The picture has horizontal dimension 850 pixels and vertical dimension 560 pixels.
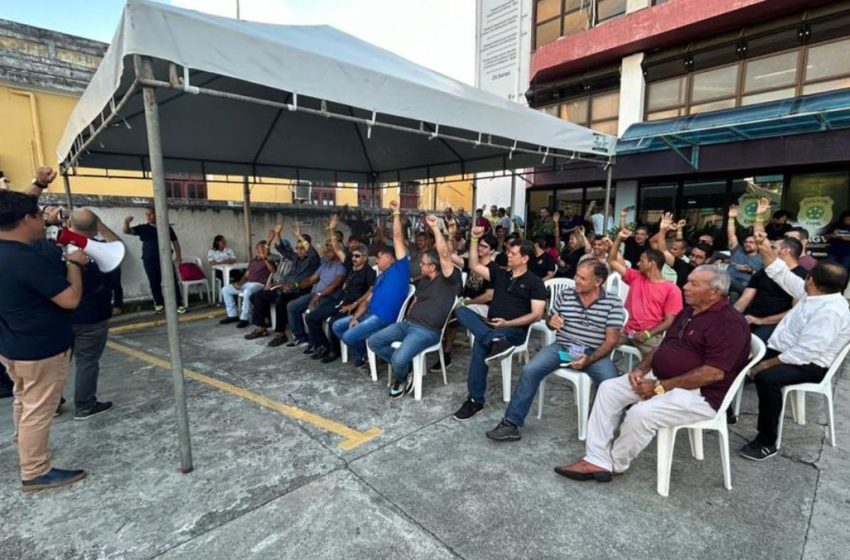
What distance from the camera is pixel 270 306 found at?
590 cm

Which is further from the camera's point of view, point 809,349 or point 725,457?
point 809,349

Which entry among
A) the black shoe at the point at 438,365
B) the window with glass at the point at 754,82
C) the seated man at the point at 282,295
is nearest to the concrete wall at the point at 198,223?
the seated man at the point at 282,295

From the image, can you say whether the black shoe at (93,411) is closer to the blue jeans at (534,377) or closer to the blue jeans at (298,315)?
the blue jeans at (298,315)

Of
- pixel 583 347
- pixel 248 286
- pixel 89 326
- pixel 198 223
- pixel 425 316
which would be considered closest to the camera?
pixel 583 347

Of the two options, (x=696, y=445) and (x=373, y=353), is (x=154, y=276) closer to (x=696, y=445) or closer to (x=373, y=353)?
(x=373, y=353)

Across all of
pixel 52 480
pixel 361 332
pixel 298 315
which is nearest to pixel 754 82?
pixel 361 332

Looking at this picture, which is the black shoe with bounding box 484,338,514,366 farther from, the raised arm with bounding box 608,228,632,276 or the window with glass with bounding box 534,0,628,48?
the window with glass with bounding box 534,0,628,48

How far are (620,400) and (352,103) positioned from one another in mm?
2928

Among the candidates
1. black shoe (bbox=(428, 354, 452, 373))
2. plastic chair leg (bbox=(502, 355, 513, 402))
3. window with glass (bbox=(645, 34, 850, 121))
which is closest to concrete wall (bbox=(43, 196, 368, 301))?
black shoe (bbox=(428, 354, 452, 373))

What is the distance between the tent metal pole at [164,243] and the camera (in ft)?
7.79

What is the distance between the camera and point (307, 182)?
9742mm

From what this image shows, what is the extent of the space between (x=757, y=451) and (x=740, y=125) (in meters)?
6.58

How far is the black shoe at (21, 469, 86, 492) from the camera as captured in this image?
2514 millimetres

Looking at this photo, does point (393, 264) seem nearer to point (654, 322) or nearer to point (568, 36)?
point (654, 322)
